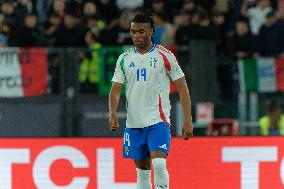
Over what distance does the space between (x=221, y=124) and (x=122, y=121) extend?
4.25ft

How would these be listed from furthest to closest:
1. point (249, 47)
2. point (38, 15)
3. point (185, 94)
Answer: point (38, 15) → point (249, 47) → point (185, 94)

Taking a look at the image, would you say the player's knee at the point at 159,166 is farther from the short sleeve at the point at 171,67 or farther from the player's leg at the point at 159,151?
the short sleeve at the point at 171,67

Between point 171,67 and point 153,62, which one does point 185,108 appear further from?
point 153,62

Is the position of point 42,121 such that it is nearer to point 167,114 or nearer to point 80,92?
point 80,92

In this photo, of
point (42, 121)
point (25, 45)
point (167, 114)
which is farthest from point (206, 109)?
point (167, 114)

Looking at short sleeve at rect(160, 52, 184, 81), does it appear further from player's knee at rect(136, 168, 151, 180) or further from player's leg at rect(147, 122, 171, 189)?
player's knee at rect(136, 168, 151, 180)

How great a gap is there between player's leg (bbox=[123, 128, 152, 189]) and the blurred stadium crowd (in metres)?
4.64

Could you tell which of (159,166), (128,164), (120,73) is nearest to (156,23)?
(128,164)

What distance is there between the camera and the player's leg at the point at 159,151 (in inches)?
300

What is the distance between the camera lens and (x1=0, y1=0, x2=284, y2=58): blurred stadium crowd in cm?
1259

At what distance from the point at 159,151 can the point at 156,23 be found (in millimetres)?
5728

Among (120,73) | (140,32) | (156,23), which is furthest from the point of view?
(156,23)

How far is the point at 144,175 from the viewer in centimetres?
792

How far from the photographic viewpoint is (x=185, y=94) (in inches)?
303
